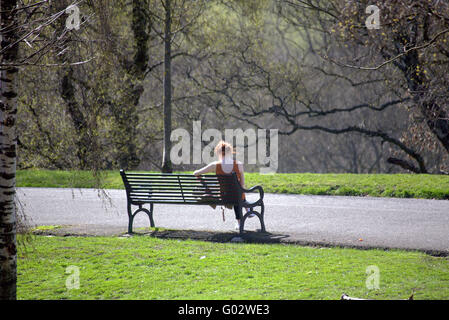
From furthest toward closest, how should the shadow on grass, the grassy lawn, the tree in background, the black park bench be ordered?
the black park bench < the shadow on grass < the grassy lawn < the tree in background

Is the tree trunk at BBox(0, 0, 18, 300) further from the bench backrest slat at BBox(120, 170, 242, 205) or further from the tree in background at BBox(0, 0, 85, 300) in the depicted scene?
the bench backrest slat at BBox(120, 170, 242, 205)

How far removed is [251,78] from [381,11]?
8.75 metres

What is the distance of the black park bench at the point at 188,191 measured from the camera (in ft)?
26.0

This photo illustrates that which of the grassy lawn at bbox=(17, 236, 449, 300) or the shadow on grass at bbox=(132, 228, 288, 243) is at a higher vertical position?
the shadow on grass at bbox=(132, 228, 288, 243)

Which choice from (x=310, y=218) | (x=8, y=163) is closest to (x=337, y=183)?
(x=310, y=218)

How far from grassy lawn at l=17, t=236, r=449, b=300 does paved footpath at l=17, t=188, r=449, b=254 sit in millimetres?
652

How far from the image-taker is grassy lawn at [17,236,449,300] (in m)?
5.11

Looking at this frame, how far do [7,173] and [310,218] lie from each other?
5.98 m

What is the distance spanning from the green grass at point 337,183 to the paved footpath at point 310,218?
1.89 feet

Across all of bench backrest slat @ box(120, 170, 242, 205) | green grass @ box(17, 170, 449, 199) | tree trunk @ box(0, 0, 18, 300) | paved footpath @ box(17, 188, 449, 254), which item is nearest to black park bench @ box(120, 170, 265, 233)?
bench backrest slat @ box(120, 170, 242, 205)
